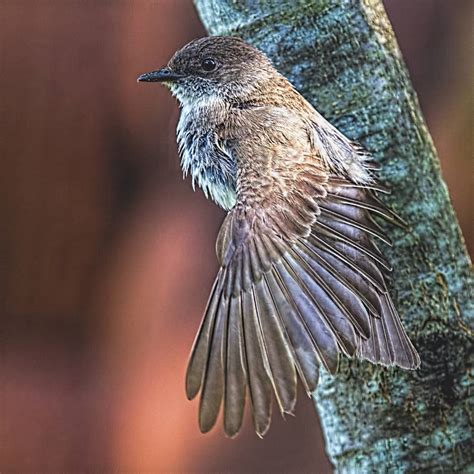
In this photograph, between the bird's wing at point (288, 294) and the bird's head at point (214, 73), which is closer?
the bird's wing at point (288, 294)

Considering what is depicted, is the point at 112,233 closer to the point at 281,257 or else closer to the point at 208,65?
the point at 208,65

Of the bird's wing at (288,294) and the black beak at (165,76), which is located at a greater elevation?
the black beak at (165,76)

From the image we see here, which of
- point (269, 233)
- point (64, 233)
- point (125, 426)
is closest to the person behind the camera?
point (269, 233)

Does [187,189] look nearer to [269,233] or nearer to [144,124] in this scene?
[144,124]

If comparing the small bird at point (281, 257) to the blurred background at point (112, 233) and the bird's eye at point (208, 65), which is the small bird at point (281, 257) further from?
the blurred background at point (112, 233)

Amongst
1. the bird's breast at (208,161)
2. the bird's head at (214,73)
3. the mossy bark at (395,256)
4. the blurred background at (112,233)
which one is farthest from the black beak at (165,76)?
the blurred background at (112,233)

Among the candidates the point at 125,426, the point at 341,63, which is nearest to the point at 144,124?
the point at 125,426

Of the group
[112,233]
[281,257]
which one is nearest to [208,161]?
[281,257]

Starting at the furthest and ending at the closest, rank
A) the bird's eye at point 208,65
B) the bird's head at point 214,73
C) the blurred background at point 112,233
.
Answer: the blurred background at point 112,233
the bird's eye at point 208,65
the bird's head at point 214,73
